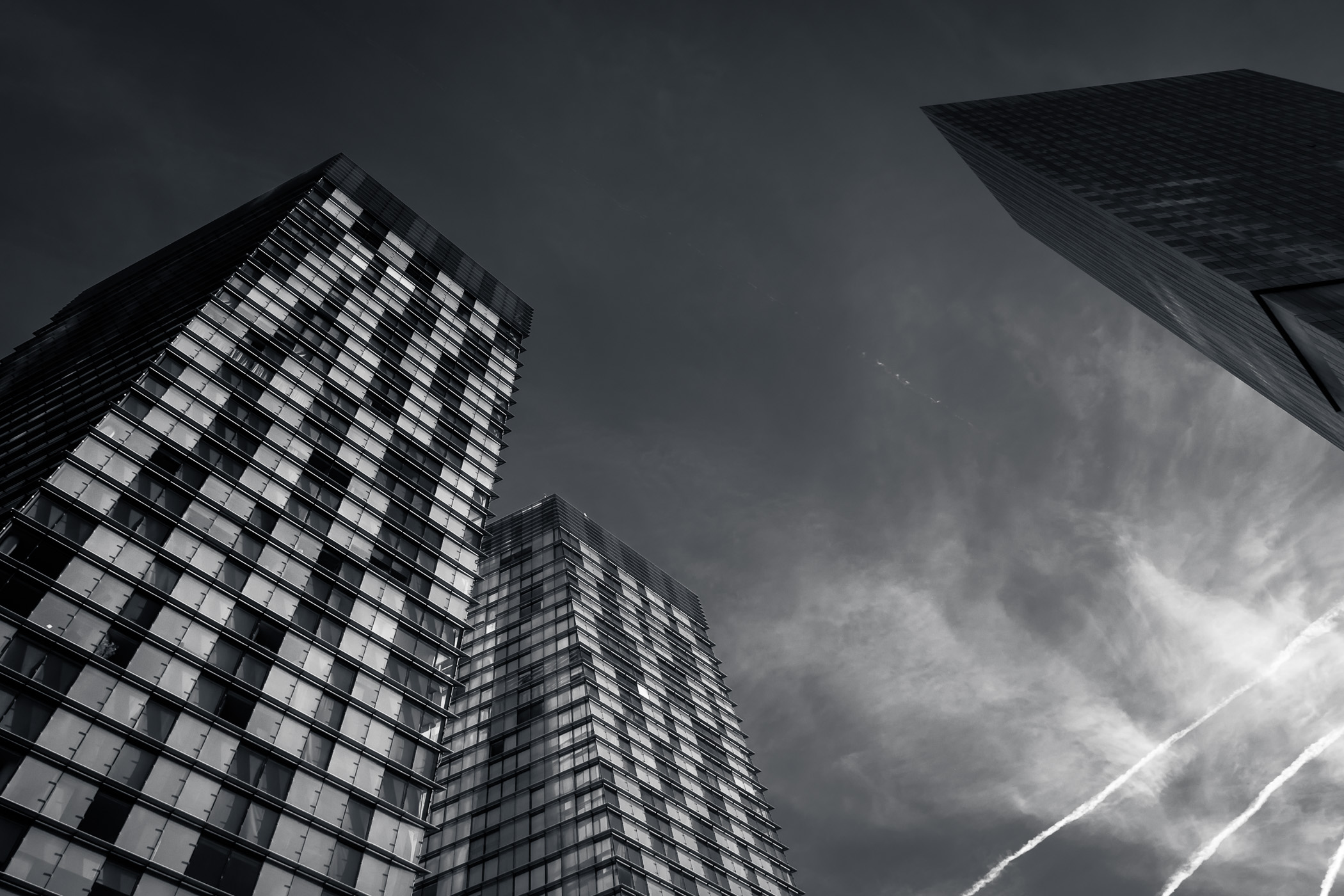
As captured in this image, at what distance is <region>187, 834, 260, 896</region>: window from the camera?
27922 mm

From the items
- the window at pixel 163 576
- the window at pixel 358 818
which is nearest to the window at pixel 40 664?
the window at pixel 163 576

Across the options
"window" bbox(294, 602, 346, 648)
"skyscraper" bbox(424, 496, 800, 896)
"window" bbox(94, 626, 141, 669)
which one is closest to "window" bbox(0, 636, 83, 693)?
"window" bbox(94, 626, 141, 669)

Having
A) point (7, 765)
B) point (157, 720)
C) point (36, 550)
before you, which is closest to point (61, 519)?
point (36, 550)

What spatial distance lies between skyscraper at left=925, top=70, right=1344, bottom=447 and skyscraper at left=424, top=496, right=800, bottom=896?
57.3 metres

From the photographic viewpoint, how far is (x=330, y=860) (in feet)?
104

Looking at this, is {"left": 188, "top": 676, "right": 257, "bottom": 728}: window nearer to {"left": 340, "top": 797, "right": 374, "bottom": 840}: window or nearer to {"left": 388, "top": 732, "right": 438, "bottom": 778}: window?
A: {"left": 340, "top": 797, "right": 374, "bottom": 840}: window

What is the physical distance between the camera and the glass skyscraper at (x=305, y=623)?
28.6 metres

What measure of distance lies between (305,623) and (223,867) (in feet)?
38.3

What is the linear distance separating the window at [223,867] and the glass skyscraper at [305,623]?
0.08 metres

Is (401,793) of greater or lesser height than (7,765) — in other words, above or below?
above

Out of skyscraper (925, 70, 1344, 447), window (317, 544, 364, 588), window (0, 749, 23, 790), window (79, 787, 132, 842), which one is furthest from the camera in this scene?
skyscraper (925, 70, 1344, 447)

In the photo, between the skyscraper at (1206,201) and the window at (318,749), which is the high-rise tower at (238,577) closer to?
the window at (318,749)

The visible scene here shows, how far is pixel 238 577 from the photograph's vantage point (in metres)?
36.7

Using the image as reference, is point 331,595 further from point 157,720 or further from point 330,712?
point 157,720
